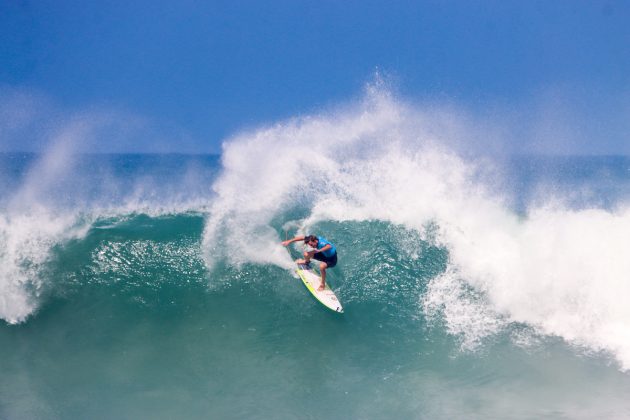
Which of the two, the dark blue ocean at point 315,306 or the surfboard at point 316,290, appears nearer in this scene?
the dark blue ocean at point 315,306

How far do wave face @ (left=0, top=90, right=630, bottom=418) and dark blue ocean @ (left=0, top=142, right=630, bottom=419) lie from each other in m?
0.04

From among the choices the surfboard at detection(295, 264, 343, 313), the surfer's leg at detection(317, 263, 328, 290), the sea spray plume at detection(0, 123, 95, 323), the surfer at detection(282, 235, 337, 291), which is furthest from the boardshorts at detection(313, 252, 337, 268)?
the sea spray plume at detection(0, 123, 95, 323)

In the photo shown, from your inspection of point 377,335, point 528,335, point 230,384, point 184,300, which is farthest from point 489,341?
point 184,300

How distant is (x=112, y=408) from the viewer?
6730mm

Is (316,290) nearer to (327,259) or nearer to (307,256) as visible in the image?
(327,259)

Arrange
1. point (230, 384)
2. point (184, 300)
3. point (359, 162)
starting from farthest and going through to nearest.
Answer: point (359, 162)
point (184, 300)
point (230, 384)

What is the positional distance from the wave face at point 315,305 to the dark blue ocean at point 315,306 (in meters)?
0.04

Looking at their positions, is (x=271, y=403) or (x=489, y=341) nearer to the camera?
(x=271, y=403)

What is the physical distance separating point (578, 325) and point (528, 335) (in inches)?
45.2

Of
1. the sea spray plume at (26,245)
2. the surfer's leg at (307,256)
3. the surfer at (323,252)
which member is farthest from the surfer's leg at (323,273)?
the sea spray plume at (26,245)

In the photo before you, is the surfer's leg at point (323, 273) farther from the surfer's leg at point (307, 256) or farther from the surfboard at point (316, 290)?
the surfer's leg at point (307, 256)

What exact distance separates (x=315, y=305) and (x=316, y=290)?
32cm

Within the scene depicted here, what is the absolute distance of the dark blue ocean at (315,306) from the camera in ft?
22.8

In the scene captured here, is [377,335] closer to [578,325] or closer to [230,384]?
[230,384]
